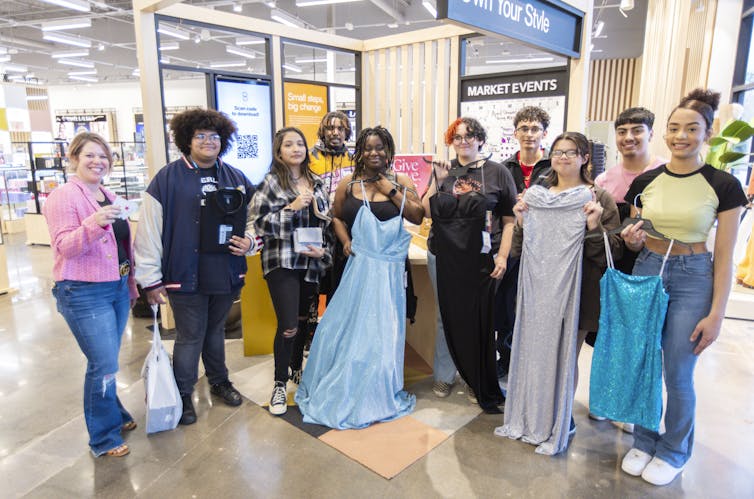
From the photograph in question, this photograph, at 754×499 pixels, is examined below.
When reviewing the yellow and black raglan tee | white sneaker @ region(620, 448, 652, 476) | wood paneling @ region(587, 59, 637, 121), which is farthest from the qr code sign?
wood paneling @ region(587, 59, 637, 121)

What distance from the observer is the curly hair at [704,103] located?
1953 mm

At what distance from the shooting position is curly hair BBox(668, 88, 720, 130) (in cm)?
195

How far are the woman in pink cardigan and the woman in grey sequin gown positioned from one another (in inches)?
72.9

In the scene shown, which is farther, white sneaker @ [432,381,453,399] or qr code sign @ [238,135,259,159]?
qr code sign @ [238,135,259,159]

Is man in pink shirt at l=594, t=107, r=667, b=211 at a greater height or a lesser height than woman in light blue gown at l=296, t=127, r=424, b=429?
greater

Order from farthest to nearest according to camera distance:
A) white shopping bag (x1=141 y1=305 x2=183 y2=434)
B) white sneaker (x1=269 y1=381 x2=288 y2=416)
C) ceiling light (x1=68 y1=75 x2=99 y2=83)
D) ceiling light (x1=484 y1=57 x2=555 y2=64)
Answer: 1. ceiling light (x1=68 y1=75 x2=99 y2=83)
2. ceiling light (x1=484 y1=57 x2=555 y2=64)
3. white sneaker (x1=269 y1=381 x2=288 y2=416)
4. white shopping bag (x1=141 y1=305 x2=183 y2=434)

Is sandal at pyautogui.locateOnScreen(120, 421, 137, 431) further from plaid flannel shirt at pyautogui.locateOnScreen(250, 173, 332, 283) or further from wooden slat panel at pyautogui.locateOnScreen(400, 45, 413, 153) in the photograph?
wooden slat panel at pyautogui.locateOnScreen(400, 45, 413, 153)

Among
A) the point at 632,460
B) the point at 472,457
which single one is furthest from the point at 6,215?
the point at 632,460

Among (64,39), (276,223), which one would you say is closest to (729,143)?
(276,223)

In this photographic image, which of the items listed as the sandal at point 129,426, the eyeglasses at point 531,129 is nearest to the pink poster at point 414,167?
the eyeglasses at point 531,129

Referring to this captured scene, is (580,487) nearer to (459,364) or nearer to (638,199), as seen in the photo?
(459,364)

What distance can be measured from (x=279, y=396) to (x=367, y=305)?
75cm

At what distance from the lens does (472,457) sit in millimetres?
2363

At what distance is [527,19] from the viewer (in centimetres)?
225
